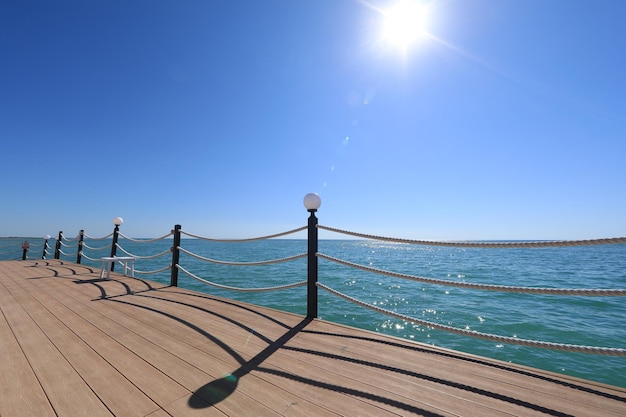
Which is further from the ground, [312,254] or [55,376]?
[312,254]

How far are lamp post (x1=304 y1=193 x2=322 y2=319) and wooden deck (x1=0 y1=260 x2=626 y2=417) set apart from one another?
21cm

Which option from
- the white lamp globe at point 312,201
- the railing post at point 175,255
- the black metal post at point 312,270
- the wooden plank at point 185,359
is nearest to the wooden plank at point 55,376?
the wooden plank at point 185,359

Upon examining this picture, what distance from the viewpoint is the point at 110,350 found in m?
2.15

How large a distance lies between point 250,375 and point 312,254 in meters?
1.52

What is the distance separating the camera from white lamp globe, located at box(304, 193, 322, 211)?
315cm

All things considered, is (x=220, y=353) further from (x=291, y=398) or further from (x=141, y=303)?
(x=141, y=303)

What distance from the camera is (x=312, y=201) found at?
10.4 feet

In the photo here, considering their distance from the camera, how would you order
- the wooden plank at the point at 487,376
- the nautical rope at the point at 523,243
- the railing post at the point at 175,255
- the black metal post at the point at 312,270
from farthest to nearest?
the railing post at the point at 175,255, the black metal post at the point at 312,270, the nautical rope at the point at 523,243, the wooden plank at the point at 487,376

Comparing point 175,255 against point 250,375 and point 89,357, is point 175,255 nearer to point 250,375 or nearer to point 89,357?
point 89,357

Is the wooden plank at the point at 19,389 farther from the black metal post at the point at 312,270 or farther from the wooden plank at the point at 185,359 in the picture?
the black metal post at the point at 312,270

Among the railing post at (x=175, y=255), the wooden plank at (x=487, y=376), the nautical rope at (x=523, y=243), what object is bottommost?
the wooden plank at (x=487, y=376)

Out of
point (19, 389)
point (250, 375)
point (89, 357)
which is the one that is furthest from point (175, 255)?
point (250, 375)

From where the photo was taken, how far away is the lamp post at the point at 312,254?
10.2 feet

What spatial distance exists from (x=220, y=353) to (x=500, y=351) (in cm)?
479
